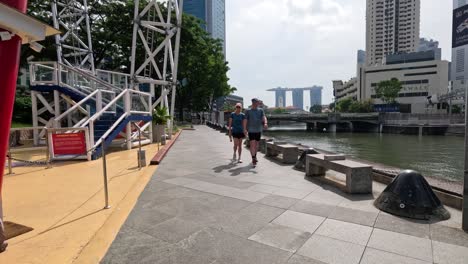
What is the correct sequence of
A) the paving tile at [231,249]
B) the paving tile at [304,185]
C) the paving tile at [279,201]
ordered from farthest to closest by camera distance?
the paving tile at [304,185]
the paving tile at [279,201]
the paving tile at [231,249]

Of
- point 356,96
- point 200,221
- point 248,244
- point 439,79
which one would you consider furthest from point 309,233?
point 356,96

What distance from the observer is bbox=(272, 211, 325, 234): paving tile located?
378 cm

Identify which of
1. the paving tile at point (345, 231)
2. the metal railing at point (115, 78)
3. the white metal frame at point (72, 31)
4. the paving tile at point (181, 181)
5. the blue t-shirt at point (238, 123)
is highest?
the white metal frame at point (72, 31)

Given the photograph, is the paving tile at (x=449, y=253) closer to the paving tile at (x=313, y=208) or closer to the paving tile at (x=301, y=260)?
the paving tile at (x=301, y=260)

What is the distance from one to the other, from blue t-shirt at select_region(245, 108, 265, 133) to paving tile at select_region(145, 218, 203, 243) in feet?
14.8

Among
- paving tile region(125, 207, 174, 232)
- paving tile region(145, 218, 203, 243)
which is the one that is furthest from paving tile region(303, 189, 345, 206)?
paving tile region(125, 207, 174, 232)

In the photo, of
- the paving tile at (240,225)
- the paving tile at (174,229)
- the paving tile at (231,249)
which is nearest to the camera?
the paving tile at (231,249)

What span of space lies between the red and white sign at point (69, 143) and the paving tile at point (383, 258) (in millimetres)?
9142

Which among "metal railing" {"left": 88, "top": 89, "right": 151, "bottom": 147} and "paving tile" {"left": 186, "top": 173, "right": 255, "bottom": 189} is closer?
"paving tile" {"left": 186, "top": 173, "right": 255, "bottom": 189}

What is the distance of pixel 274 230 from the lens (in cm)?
370

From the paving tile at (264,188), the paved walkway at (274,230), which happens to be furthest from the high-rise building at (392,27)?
the paved walkway at (274,230)

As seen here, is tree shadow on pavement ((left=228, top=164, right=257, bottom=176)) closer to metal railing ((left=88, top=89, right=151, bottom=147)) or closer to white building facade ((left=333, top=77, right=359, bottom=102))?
metal railing ((left=88, top=89, right=151, bottom=147))

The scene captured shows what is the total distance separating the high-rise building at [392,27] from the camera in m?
142

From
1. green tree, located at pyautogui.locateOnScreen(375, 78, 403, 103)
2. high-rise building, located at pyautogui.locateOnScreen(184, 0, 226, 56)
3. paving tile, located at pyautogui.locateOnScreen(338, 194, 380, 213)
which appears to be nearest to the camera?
paving tile, located at pyautogui.locateOnScreen(338, 194, 380, 213)
